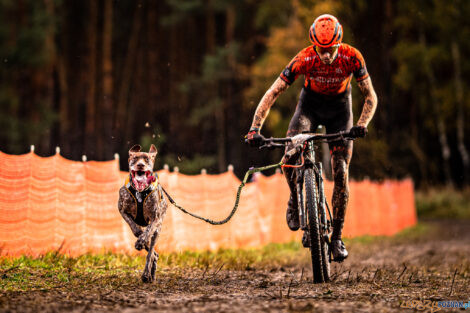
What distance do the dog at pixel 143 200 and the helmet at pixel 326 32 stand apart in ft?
7.18

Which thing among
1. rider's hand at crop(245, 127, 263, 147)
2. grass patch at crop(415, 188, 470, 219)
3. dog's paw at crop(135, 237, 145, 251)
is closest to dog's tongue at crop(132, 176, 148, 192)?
dog's paw at crop(135, 237, 145, 251)

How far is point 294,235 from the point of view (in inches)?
648

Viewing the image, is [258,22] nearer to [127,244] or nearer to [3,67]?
[3,67]

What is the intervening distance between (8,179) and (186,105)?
4162cm

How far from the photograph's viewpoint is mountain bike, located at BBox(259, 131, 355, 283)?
6044 millimetres

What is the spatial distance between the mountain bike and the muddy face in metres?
1.23

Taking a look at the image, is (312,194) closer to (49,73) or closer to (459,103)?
(459,103)

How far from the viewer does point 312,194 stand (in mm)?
6121

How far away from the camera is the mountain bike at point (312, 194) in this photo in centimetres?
604

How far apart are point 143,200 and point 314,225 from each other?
1.87 metres

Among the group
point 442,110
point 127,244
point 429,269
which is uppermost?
point 442,110

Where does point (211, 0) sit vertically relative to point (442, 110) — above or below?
above

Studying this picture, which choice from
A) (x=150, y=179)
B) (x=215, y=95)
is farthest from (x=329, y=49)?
(x=215, y=95)

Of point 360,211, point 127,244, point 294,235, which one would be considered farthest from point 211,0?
point 127,244
